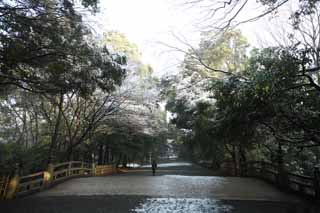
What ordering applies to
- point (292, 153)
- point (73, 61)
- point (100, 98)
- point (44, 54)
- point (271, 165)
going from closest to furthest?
1. point (44, 54)
2. point (73, 61)
3. point (271, 165)
4. point (292, 153)
5. point (100, 98)

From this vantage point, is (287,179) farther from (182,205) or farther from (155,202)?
(155,202)

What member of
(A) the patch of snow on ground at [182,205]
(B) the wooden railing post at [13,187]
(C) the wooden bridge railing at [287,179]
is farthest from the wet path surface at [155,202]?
(C) the wooden bridge railing at [287,179]

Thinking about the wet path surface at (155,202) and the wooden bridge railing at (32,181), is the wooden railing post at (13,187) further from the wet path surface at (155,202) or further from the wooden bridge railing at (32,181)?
the wet path surface at (155,202)

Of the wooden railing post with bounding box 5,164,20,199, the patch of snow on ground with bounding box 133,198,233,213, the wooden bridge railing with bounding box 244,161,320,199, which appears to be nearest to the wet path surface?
the patch of snow on ground with bounding box 133,198,233,213

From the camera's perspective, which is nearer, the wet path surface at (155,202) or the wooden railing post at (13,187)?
the wet path surface at (155,202)

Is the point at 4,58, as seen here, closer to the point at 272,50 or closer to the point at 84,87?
the point at 84,87

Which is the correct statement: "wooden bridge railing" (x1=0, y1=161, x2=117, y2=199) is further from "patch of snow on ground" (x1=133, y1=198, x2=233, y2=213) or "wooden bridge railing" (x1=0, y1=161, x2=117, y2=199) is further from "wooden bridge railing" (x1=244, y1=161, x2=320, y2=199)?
"wooden bridge railing" (x1=244, y1=161, x2=320, y2=199)

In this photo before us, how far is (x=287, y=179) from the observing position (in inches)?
364

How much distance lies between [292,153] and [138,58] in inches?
382

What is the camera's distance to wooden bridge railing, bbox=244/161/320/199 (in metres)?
7.21

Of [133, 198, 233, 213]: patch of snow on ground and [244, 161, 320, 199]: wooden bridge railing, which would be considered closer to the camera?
[133, 198, 233, 213]: patch of snow on ground

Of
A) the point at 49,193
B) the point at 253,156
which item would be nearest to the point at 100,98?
the point at 49,193

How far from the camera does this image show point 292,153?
12.2 meters

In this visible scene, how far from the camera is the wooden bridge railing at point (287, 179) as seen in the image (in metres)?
7.21
